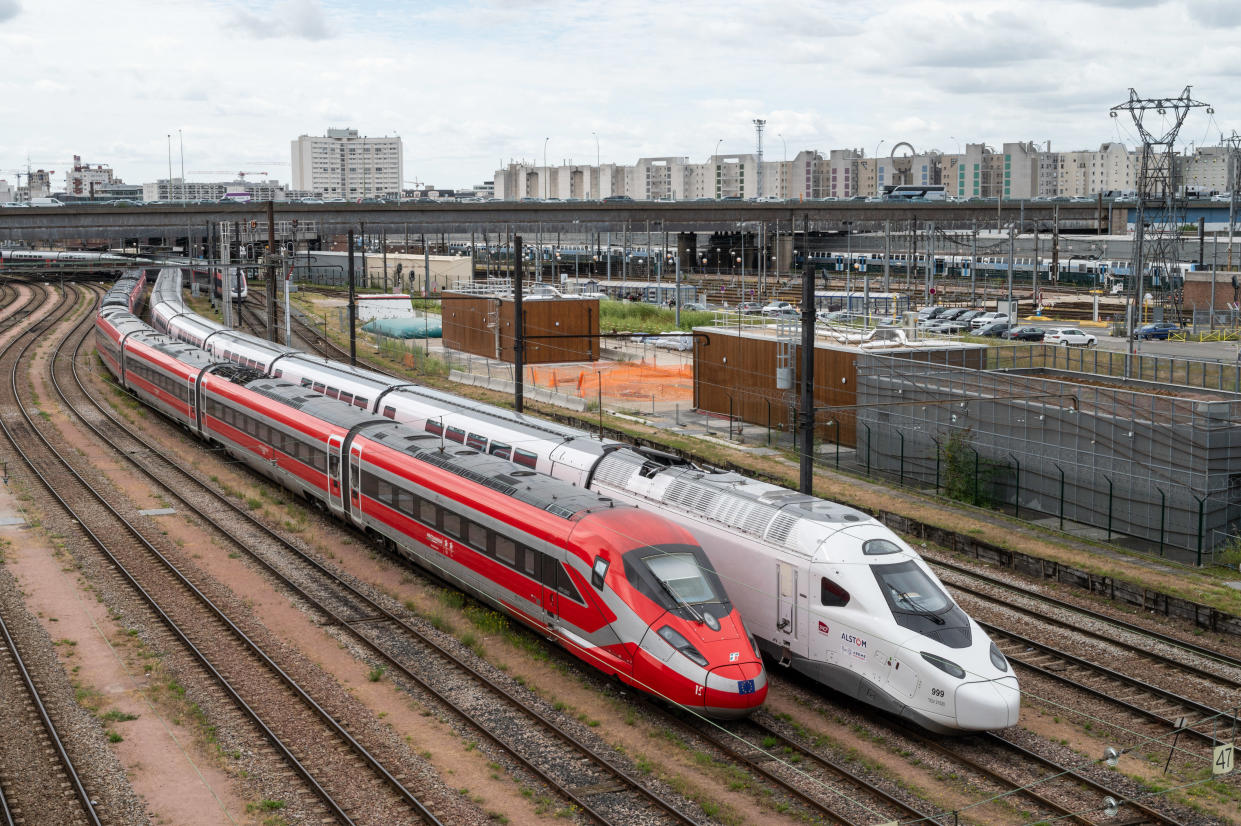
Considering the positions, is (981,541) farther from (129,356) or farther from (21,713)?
(129,356)

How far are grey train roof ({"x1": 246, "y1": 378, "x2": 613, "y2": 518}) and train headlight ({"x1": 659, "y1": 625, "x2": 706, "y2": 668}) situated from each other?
9.43 ft

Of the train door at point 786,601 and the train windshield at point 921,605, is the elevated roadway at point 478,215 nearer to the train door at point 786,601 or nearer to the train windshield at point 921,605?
the train door at point 786,601

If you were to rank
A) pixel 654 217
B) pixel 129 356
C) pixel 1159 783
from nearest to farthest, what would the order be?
1. pixel 1159 783
2. pixel 129 356
3. pixel 654 217

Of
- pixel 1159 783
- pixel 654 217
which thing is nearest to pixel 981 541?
pixel 1159 783

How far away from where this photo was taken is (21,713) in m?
16.8

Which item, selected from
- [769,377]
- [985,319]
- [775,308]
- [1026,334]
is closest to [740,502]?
[769,377]

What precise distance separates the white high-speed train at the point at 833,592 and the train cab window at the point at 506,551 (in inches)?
98.2

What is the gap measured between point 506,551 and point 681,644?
4.60 meters

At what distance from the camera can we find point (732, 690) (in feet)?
50.5

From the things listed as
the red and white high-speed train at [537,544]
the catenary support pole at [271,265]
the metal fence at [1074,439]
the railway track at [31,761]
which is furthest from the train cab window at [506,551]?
the catenary support pole at [271,265]

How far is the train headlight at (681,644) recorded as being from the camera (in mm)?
15500

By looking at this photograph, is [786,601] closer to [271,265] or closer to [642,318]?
[271,265]

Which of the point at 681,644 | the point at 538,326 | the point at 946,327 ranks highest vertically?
the point at 538,326

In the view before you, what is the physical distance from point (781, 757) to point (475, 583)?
7.10 metres
